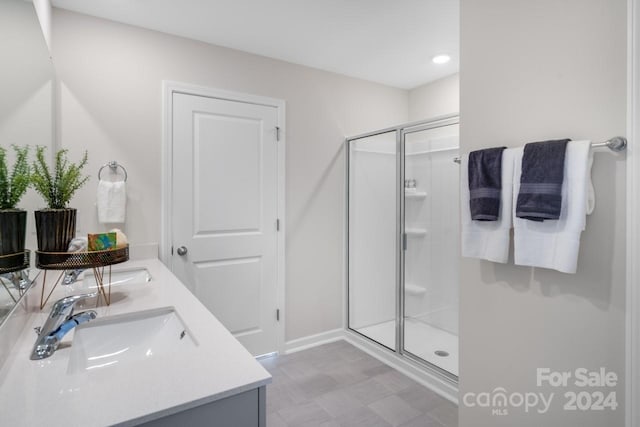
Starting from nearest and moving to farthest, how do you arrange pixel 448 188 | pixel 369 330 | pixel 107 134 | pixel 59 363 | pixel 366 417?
1. pixel 59 363
2. pixel 366 417
3. pixel 107 134
4. pixel 448 188
5. pixel 369 330

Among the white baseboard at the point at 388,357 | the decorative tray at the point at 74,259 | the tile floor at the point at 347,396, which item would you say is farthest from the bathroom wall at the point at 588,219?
the decorative tray at the point at 74,259

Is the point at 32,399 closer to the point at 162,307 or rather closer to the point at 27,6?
the point at 162,307

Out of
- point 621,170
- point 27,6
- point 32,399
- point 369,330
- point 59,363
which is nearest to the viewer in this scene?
point 32,399

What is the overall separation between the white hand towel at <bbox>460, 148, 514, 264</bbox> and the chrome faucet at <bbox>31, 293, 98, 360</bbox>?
4.74 feet

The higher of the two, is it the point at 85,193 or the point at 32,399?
the point at 85,193

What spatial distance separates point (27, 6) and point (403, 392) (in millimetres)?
2744

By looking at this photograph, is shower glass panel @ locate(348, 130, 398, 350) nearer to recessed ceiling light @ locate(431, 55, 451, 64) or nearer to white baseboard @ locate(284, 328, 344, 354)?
white baseboard @ locate(284, 328, 344, 354)

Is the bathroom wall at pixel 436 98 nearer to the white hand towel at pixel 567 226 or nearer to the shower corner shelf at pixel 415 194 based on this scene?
the shower corner shelf at pixel 415 194

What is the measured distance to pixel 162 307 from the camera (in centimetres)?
130

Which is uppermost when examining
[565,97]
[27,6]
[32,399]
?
[27,6]

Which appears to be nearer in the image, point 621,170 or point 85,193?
point 621,170

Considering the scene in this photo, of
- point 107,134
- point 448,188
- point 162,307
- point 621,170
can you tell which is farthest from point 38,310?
point 448,188

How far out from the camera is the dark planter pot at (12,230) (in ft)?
3.20

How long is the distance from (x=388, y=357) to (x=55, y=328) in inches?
92.2
